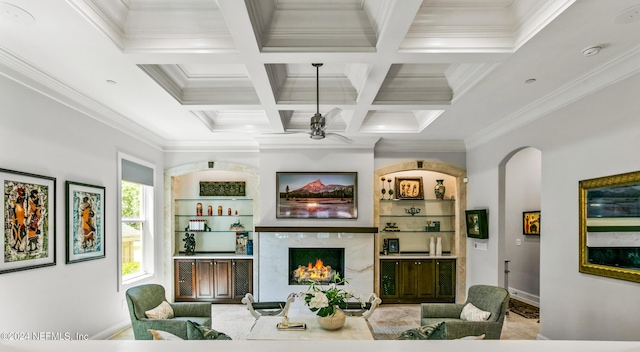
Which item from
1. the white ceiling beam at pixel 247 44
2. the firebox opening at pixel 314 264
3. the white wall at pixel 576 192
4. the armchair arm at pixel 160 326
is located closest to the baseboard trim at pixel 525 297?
the white wall at pixel 576 192

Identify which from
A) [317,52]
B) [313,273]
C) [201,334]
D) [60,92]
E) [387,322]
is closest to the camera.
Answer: [201,334]

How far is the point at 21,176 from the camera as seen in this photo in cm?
329

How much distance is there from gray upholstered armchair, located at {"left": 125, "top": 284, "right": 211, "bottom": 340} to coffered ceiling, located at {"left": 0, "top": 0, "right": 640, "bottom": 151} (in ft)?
6.76

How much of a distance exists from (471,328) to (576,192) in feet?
5.41

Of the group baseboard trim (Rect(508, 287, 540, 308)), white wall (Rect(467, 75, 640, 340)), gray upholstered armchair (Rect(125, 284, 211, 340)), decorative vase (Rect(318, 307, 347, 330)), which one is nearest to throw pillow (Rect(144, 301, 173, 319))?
gray upholstered armchair (Rect(125, 284, 211, 340))

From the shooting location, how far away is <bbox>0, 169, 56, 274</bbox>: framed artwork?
3125 millimetres

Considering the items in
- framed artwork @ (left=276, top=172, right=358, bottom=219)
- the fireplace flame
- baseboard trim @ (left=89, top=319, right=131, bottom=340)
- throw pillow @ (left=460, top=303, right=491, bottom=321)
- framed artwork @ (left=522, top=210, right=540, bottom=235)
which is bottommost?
baseboard trim @ (left=89, top=319, right=131, bottom=340)

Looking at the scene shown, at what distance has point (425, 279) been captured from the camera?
22.0ft

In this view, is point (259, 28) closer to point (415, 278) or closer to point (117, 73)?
point (117, 73)

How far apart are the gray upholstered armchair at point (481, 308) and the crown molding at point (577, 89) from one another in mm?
2000

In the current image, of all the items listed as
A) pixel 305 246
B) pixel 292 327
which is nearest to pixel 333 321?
pixel 292 327

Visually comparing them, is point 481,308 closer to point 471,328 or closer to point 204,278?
point 471,328

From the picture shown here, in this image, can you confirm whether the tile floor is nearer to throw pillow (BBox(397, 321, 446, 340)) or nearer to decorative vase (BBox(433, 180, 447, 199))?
decorative vase (BBox(433, 180, 447, 199))

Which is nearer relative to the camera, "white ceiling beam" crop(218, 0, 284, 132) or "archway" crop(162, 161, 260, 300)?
"white ceiling beam" crop(218, 0, 284, 132)
